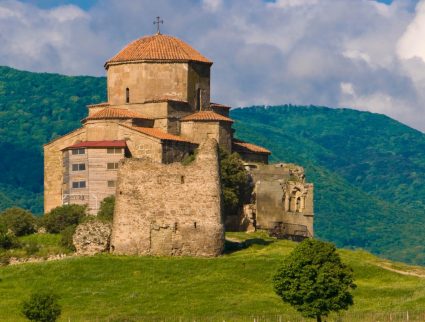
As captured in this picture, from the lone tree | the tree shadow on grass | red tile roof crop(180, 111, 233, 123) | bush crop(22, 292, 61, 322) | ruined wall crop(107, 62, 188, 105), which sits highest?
ruined wall crop(107, 62, 188, 105)

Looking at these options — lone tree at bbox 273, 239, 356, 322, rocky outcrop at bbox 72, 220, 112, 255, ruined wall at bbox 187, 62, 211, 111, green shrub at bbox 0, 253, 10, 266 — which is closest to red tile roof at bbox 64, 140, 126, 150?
ruined wall at bbox 187, 62, 211, 111

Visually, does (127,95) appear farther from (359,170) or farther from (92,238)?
(359,170)

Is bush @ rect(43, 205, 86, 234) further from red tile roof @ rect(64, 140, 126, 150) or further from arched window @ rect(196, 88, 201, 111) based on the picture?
arched window @ rect(196, 88, 201, 111)

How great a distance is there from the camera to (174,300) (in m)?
57.4

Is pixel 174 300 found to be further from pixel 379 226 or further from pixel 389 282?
pixel 379 226

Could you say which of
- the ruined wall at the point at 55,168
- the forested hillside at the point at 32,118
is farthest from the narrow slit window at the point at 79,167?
the forested hillside at the point at 32,118

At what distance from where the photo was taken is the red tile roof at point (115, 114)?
73.9 metres

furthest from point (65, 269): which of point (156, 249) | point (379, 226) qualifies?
point (379, 226)

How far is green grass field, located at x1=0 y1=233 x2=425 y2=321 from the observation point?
55.6 meters

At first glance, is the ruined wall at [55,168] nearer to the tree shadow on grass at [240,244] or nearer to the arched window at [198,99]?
the arched window at [198,99]

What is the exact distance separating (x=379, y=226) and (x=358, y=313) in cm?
8598

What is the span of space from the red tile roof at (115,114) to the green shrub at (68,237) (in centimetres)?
907

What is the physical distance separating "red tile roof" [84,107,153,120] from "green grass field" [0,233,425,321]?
11.9m

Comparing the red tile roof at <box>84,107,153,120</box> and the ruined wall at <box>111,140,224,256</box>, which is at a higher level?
the red tile roof at <box>84,107,153,120</box>
